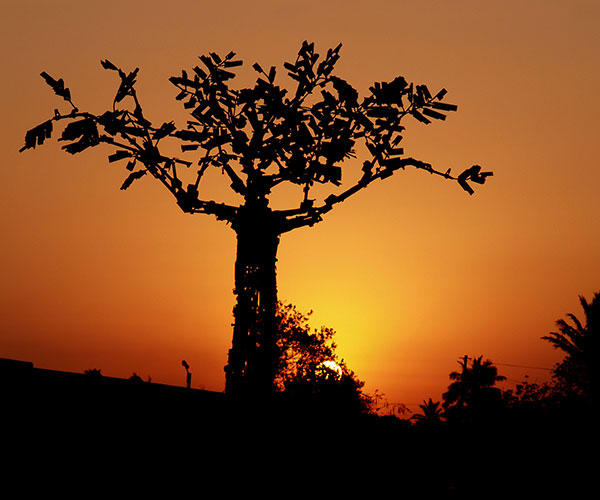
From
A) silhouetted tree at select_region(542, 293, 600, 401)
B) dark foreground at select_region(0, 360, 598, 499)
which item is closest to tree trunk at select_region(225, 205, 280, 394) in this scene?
dark foreground at select_region(0, 360, 598, 499)

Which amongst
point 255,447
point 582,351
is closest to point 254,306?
point 255,447

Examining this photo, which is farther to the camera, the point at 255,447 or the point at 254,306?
the point at 254,306

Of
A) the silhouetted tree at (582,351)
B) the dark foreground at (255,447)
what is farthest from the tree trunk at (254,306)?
the silhouetted tree at (582,351)

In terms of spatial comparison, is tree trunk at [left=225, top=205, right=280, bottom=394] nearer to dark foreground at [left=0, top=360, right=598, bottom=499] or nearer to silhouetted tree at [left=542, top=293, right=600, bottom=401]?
dark foreground at [left=0, top=360, right=598, bottom=499]

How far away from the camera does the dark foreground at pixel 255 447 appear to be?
10.7 metres

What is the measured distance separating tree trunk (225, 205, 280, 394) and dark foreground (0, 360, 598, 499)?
1211 mm

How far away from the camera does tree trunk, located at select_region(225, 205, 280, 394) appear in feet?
54.8

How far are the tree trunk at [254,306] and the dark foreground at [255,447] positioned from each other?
47.7 inches

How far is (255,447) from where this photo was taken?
13367 millimetres

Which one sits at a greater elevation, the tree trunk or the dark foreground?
the tree trunk

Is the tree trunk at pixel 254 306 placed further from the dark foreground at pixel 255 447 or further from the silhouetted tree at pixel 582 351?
the silhouetted tree at pixel 582 351

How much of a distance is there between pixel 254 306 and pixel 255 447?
4.22m

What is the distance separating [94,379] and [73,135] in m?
6.77

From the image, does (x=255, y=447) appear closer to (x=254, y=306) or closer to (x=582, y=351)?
(x=254, y=306)
